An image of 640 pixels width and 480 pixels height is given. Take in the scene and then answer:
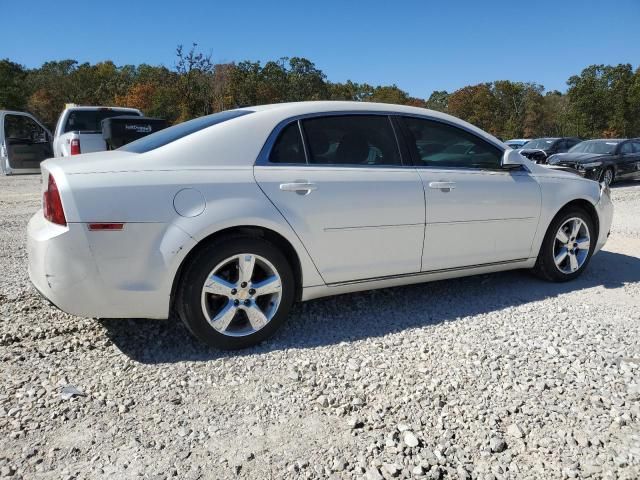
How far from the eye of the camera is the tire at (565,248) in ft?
14.9

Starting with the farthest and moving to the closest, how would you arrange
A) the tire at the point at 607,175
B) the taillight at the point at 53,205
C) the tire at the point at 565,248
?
the tire at the point at 607,175 → the tire at the point at 565,248 → the taillight at the point at 53,205

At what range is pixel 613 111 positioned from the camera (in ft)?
143

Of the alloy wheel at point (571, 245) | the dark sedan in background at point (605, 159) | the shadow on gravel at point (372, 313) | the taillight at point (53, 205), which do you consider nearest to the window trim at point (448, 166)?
the alloy wheel at point (571, 245)

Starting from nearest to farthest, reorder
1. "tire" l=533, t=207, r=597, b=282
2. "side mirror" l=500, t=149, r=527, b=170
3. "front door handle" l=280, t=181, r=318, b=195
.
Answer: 1. "front door handle" l=280, t=181, r=318, b=195
2. "side mirror" l=500, t=149, r=527, b=170
3. "tire" l=533, t=207, r=597, b=282

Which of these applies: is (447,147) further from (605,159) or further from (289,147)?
(605,159)

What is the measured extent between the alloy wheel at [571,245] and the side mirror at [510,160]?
0.83 m

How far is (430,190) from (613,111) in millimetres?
47786

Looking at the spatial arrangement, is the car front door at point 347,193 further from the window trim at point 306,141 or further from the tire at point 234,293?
the tire at point 234,293

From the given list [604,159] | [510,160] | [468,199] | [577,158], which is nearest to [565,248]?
[510,160]

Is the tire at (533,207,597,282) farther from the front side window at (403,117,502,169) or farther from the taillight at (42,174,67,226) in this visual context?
the taillight at (42,174,67,226)

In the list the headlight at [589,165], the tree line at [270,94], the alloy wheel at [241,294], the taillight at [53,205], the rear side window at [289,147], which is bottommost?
the alloy wheel at [241,294]

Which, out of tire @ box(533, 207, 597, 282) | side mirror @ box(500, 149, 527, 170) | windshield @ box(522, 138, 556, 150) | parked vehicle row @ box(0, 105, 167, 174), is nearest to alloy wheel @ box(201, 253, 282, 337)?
side mirror @ box(500, 149, 527, 170)

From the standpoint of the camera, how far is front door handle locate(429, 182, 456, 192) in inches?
149

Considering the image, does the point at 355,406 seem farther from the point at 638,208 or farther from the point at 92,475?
Answer: the point at 638,208
